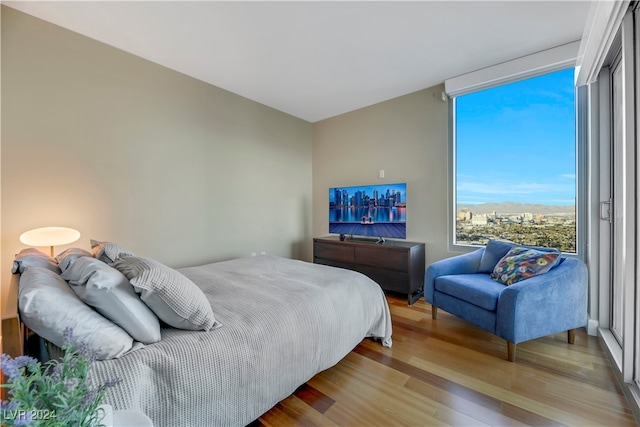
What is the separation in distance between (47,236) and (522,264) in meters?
3.76

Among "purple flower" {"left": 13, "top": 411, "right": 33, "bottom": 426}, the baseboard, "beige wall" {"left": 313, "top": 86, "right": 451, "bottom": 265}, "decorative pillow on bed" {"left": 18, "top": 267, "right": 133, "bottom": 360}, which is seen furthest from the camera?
"beige wall" {"left": 313, "top": 86, "right": 451, "bottom": 265}

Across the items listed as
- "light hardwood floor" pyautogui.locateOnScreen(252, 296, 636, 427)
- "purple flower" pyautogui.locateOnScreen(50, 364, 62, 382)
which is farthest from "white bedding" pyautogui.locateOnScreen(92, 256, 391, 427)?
"purple flower" pyautogui.locateOnScreen(50, 364, 62, 382)

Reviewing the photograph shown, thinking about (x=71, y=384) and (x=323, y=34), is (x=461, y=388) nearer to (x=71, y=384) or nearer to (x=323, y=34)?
(x=71, y=384)

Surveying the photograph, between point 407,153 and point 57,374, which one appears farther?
point 407,153

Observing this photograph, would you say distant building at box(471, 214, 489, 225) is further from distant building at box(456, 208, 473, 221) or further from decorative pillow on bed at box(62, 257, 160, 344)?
decorative pillow on bed at box(62, 257, 160, 344)

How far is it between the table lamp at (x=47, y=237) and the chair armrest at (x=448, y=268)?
10.0ft

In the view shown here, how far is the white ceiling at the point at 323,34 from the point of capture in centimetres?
204

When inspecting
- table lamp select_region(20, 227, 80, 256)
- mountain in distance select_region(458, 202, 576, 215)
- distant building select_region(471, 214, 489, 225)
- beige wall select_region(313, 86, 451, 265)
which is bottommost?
table lamp select_region(20, 227, 80, 256)

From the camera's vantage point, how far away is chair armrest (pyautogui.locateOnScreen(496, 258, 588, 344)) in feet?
6.26

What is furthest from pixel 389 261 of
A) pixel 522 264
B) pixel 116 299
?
pixel 116 299

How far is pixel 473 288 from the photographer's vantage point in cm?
220

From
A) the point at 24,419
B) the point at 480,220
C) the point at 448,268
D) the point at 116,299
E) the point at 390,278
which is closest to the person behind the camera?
the point at 24,419

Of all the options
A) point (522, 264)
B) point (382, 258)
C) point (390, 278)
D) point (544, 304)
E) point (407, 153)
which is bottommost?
point (390, 278)

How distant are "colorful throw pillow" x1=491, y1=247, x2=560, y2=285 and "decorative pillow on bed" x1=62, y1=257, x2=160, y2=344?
2607mm
